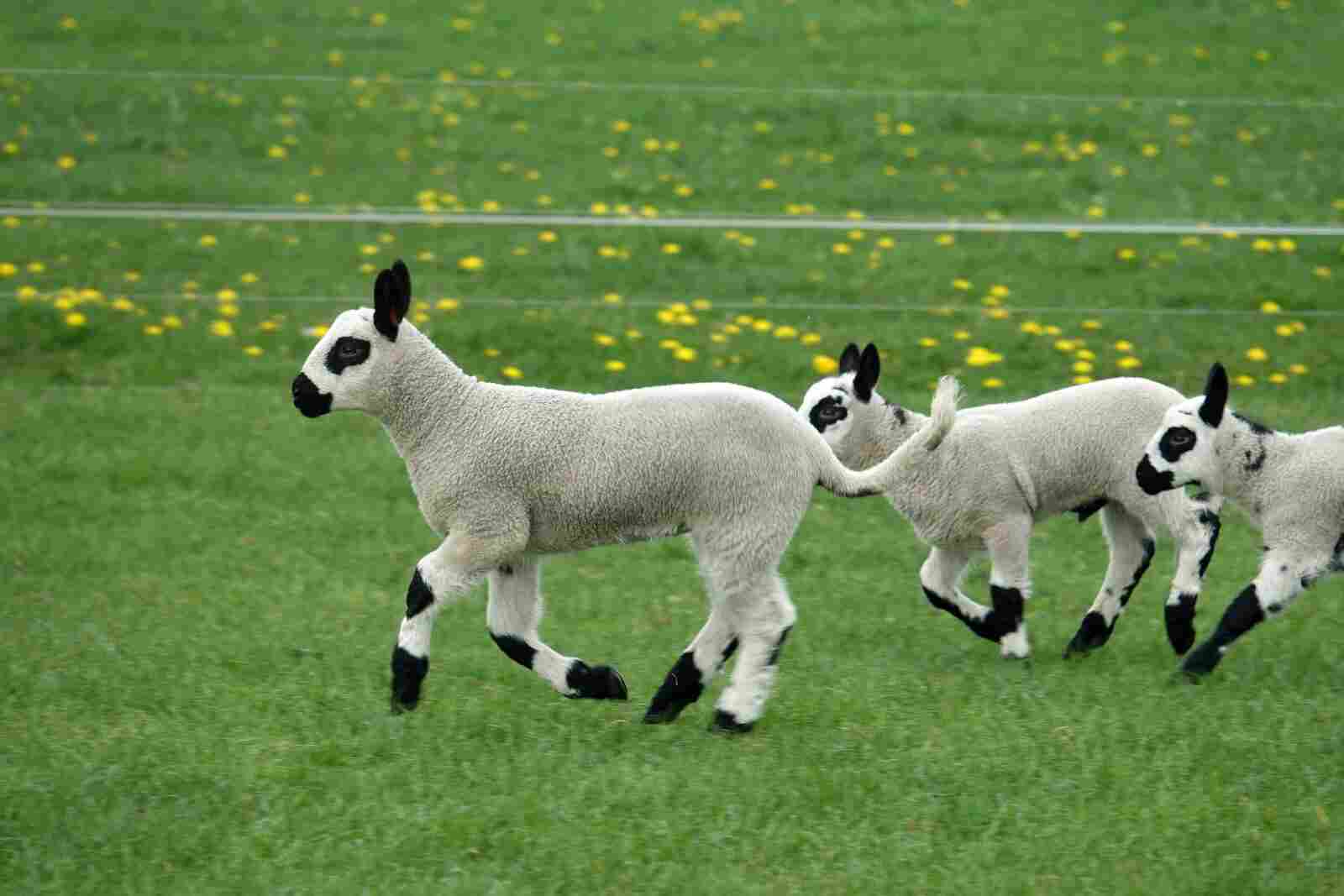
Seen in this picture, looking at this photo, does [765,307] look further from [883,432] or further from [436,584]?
[436,584]

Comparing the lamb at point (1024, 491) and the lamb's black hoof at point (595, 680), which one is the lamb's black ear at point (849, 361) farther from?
the lamb's black hoof at point (595, 680)

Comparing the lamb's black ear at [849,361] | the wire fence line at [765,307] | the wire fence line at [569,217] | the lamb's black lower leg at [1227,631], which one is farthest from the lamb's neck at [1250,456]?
the wire fence line at [569,217]

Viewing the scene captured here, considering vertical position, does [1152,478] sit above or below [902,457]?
below

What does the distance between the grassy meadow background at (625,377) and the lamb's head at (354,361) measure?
3.81 ft

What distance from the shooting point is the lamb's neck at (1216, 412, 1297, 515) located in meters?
7.05

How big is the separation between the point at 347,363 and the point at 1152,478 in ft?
10.3

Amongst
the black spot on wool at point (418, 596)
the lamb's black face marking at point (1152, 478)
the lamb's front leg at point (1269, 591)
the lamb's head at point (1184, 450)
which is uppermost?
the lamb's head at point (1184, 450)

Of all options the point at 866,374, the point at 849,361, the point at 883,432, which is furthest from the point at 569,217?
the point at 866,374

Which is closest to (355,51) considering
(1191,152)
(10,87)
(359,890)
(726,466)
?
(10,87)

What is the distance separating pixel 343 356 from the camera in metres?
→ 6.46

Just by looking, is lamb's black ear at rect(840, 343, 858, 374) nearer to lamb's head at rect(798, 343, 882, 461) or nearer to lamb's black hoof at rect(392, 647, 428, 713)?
lamb's head at rect(798, 343, 882, 461)

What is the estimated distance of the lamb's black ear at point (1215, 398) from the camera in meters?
6.90

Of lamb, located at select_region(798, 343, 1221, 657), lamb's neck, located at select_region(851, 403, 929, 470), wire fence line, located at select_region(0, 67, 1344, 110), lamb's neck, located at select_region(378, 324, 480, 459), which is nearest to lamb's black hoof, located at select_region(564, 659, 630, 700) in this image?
lamb's neck, located at select_region(378, 324, 480, 459)

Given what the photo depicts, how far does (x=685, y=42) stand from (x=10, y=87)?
712 cm
